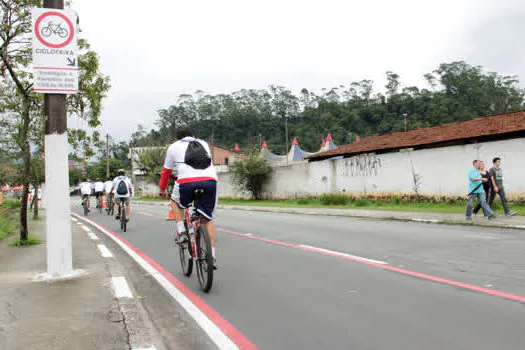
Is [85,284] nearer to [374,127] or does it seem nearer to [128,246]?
[128,246]

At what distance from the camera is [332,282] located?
5516mm

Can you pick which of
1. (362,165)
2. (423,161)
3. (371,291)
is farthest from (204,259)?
(362,165)

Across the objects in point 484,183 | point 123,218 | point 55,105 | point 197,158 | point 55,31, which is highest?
point 55,31

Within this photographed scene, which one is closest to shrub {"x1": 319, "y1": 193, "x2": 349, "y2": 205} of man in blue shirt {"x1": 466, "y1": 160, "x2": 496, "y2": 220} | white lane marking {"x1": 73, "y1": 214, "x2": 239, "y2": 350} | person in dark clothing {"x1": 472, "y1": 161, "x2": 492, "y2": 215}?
person in dark clothing {"x1": 472, "y1": 161, "x2": 492, "y2": 215}

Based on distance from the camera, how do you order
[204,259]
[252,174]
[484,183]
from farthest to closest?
1. [252,174]
2. [484,183]
3. [204,259]

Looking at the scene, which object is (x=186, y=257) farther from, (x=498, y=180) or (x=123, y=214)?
(x=498, y=180)

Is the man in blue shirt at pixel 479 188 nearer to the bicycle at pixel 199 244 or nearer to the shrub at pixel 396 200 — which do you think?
the shrub at pixel 396 200

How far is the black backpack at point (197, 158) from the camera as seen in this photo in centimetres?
532

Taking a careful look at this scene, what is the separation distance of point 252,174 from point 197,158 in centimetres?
2587

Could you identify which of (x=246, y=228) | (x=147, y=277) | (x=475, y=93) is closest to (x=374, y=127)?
(x=475, y=93)

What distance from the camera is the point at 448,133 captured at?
21.0m

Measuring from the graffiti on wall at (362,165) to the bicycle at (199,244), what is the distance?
18664 mm

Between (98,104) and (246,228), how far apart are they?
509 centimetres

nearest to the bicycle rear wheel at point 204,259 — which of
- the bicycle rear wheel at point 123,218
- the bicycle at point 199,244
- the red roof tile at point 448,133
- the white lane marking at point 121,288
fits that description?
the bicycle at point 199,244
